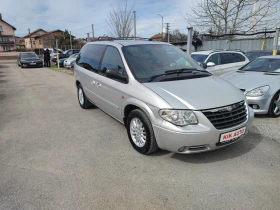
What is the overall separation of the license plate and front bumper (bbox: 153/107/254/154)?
0.06 meters

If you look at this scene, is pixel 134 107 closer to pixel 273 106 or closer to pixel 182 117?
pixel 182 117

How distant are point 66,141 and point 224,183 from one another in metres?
2.72

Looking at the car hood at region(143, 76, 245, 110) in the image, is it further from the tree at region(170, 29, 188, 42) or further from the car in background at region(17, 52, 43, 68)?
the tree at region(170, 29, 188, 42)

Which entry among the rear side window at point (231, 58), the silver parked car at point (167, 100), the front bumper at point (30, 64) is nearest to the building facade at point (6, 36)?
the front bumper at point (30, 64)

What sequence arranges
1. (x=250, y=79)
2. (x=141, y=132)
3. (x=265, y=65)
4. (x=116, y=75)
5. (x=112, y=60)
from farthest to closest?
1. (x=265, y=65)
2. (x=250, y=79)
3. (x=112, y=60)
4. (x=116, y=75)
5. (x=141, y=132)

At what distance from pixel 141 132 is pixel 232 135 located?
130 centimetres

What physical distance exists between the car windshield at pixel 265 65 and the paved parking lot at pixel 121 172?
5.35ft

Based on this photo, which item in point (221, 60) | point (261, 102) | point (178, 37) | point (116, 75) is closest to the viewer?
point (116, 75)

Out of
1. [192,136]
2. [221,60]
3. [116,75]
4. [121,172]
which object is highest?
[221,60]

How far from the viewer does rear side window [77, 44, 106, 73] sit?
4.82 metres

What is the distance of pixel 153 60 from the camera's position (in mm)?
3943

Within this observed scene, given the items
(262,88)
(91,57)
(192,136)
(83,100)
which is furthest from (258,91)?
(83,100)

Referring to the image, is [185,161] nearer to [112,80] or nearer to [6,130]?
[112,80]

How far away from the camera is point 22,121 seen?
17.1ft
